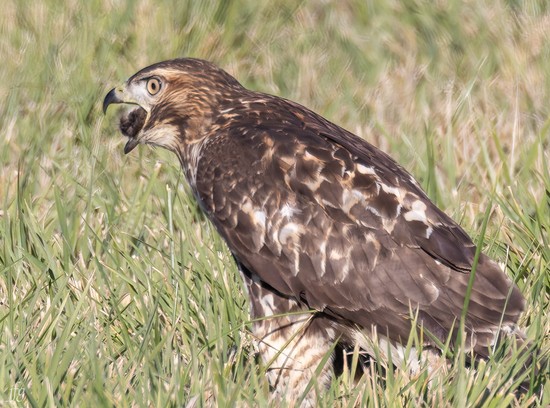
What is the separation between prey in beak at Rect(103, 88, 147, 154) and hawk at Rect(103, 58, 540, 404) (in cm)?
62

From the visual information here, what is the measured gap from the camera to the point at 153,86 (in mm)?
5637

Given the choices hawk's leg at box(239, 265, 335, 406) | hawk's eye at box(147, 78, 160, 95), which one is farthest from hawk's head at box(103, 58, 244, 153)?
hawk's leg at box(239, 265, 335, 406)

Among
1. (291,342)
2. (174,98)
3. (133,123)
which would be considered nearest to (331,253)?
(291,342)

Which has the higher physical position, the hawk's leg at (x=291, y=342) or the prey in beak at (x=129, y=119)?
the prey in beak at (x=129, y=119)

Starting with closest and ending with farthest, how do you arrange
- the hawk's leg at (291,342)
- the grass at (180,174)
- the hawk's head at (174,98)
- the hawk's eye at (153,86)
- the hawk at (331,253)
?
the grass at (180,174)
the hawk at (331,253)
the hawk's leg at (291,342)
the hawk's head at (174,98)
the hawk's eye at (153,86)

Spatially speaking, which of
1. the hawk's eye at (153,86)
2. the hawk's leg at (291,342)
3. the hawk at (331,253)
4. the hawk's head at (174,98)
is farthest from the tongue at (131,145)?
the hawk's leg at (291,342)

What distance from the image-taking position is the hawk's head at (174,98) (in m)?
5.49

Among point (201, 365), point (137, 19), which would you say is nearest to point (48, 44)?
point (137, 19)

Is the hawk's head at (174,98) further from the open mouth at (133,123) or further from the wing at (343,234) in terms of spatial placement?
the wing at (343,234)

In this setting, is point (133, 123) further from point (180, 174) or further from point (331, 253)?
point (331, 253)

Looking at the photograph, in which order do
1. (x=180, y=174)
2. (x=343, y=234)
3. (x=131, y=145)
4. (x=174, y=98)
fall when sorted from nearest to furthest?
(x=343, y=234), (x=174, y=98), (x=131, y=145), (x=180, y=174)

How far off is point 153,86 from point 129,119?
24 cm

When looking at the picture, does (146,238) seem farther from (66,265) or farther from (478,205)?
(478,205)

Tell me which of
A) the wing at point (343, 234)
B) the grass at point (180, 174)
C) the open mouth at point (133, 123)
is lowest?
the grass at point (180, 174)
